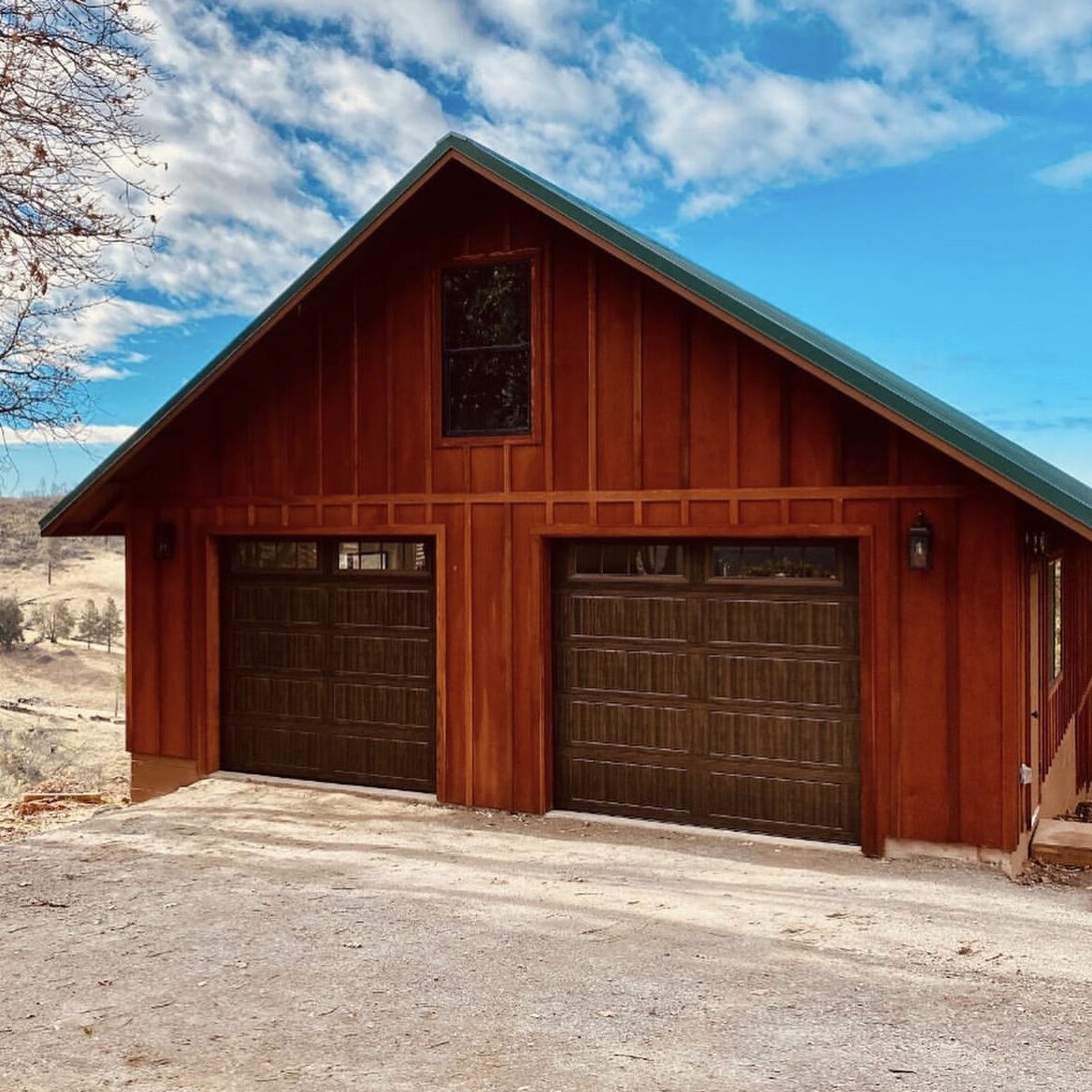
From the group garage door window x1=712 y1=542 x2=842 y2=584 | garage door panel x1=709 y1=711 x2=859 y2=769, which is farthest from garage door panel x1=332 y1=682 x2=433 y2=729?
garage door window x1=712 y1=542 x2=842 y2=584

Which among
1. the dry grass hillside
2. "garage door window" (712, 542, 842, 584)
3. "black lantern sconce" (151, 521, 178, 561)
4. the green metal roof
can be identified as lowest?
the dry grass hillside

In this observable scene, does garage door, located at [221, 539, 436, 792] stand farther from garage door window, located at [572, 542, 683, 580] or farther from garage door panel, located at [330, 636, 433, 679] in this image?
garage door window, located at [572, 542, 683, 580]

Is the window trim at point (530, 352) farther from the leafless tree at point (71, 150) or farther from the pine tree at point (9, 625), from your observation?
the pine tree at point (9, 625)

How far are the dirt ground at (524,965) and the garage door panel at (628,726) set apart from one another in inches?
27.8

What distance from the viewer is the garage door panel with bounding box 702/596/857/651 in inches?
285

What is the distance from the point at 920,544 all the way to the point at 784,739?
1.80 m

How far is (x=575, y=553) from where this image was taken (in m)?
8.12

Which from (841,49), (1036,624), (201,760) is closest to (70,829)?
(201,760)

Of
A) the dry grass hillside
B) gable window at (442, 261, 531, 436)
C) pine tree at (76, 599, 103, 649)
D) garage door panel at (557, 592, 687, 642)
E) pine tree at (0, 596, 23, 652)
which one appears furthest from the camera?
pine tree at (76, 599, 103, 649)

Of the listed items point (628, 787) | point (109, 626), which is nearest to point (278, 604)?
point (628, 787)

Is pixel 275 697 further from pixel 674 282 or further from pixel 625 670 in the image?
pixel 674 282

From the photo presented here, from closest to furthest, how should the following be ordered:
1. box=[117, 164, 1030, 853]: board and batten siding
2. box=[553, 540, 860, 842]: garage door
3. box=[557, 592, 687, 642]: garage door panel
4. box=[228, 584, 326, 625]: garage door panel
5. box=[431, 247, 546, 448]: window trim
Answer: box=[117, 164, 1030, 853]: board and batten siding < box=[553, 540, 860, 842]: garage door < box=[557, 592, 687, 642]: garage door panel < box=[431, 247, 546, 448]: window trim < box=[228, 584, 326, 625]: garage door panel

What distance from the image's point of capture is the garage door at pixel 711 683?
23.9 feet

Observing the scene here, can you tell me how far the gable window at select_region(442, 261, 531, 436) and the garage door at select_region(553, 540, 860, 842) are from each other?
51.1 inches
